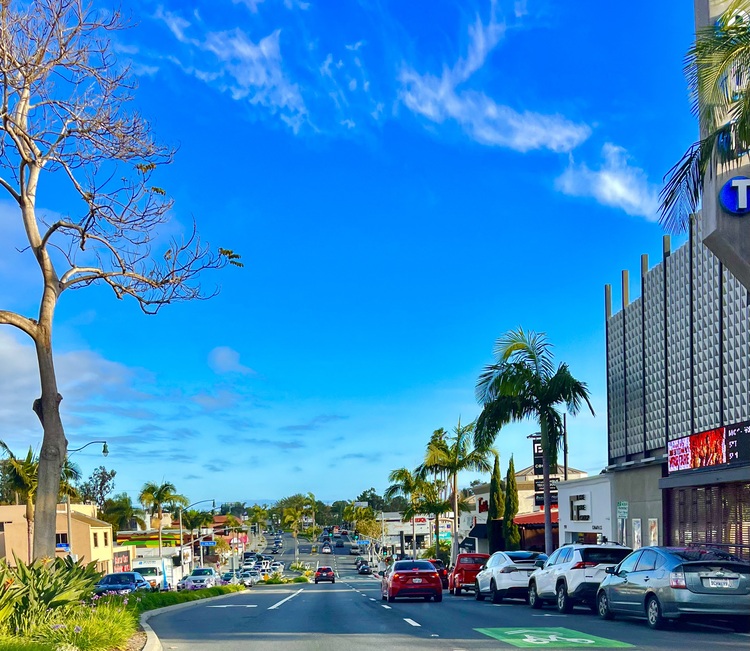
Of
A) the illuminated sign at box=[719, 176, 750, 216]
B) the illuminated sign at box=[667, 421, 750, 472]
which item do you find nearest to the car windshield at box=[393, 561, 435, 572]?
the illuminated sign at box=[667, 421, 750, 472]

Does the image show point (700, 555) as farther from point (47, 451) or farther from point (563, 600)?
point (47, 451)

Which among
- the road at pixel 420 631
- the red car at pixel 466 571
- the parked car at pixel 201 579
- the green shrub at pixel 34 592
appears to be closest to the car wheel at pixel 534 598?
the road at pixel 420 631

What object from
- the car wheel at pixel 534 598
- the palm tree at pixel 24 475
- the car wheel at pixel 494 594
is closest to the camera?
the car wheel at pixel 534 598

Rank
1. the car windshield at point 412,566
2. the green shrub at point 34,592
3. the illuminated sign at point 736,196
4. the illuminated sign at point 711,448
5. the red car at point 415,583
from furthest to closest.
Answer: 1. the car windshield at point 412,566
2. the red car at point 415,583
3. the illuminated sign at point 711,448
4. the illuminated sign at point 736,196
5. the green shrub at point 34,592

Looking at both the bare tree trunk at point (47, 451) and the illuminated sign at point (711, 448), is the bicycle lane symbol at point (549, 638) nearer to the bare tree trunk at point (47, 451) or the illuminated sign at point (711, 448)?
the bare tree trunk at point (47, 451)

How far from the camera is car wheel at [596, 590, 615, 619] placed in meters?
18.6

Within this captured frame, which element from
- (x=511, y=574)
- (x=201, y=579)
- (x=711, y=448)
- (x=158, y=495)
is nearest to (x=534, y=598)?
(x=511, y=574)

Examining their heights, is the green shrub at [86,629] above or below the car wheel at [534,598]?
above

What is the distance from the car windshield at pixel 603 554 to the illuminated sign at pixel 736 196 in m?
7.87

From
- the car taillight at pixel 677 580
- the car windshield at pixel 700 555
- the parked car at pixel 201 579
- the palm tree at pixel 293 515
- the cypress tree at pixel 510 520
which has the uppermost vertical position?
the car windshield at pixel 700 555

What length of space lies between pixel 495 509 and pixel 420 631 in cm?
4209

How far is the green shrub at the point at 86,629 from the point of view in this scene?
11.1 meters

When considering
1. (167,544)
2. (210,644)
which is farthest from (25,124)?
(167,544)

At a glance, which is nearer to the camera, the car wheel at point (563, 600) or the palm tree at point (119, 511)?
the car wheel at point (563, 600)
